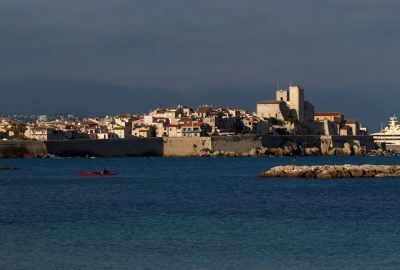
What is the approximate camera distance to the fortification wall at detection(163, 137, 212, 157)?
108438 millimetres

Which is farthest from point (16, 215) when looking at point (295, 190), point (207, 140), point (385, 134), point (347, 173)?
point (385, 134)

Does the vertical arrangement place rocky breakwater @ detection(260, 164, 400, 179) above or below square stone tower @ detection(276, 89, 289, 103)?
below

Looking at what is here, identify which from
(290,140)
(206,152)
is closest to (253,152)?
(206,152)

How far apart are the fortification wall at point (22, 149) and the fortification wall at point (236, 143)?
18.8 m

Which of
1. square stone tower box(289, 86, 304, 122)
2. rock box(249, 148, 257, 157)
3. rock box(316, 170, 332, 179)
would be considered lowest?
rock box(316, 170, 332, 179)

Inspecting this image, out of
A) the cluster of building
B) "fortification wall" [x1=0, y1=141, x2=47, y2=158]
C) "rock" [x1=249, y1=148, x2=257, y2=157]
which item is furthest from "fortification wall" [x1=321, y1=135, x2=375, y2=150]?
"fortification wall" [x1=0, y1=141, x2=47, y2=158]

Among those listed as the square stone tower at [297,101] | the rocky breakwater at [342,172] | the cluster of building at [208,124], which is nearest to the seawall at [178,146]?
the cluster of building at [208,124]

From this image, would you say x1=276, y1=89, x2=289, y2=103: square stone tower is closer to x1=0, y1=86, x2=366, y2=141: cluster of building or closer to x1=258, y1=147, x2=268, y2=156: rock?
x1=0, y1=86, x2=366, y2=141: cluster of building

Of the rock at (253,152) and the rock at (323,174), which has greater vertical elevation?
the rock at (253,152)

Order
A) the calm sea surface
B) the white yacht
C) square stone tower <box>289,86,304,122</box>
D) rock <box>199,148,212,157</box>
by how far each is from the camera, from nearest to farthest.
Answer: the calm sea surface < rock <box>199,148,212,157</box> < square stone tower <box>289,86,304,122</box> < the white yacht

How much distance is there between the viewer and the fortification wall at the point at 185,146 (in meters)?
108

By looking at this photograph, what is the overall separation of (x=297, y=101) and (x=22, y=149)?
41383mm

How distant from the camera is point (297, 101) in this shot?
128250 mm

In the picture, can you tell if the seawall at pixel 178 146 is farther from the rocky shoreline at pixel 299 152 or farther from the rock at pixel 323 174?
the rock at pixel 323 174
